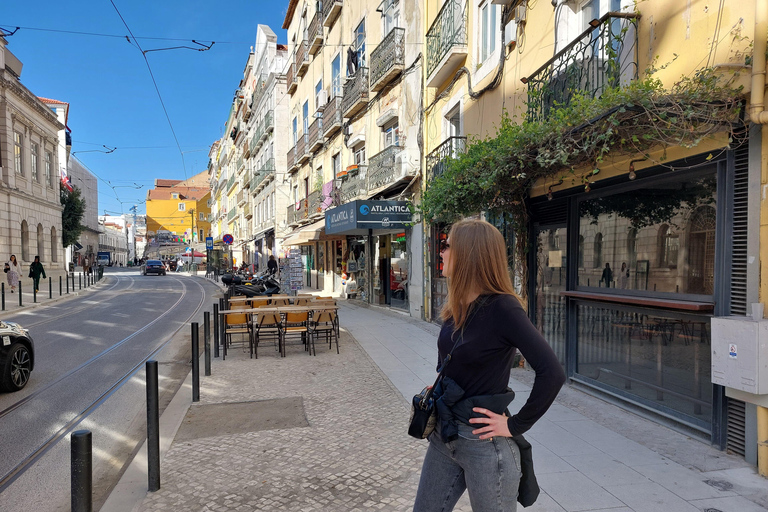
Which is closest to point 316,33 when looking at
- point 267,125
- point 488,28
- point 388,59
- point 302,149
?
point 302,149

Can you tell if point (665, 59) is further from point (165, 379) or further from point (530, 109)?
point (165, 379)

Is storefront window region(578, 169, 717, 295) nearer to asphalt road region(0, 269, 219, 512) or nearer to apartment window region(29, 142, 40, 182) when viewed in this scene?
asphalt road region(0, 269, 219, 512)

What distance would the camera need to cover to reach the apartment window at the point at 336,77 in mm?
19992

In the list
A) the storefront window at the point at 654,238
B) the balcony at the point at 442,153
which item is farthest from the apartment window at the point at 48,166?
the storefront window at the point at 654,238

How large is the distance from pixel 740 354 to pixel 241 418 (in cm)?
457

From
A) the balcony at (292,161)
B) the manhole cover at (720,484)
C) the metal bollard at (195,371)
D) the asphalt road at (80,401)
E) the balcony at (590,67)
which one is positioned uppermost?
the balcony at (292,161)

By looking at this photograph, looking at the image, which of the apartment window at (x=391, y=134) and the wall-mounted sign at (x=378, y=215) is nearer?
the wall-mounted sign at (x=378, y=215)

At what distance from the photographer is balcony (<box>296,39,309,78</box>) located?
24250mm

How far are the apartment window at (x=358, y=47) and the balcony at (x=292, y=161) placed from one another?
9.65 metres

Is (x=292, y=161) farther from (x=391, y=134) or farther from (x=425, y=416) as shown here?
(x=425, y=416)

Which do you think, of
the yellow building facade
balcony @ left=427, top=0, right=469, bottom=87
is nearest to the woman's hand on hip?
the yellow building facade

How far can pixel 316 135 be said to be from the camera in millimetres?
22609

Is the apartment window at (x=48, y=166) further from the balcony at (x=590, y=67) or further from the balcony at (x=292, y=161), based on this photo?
the balcony at (x=590, y=67)

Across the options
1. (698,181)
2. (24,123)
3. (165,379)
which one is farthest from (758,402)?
(24,123)
